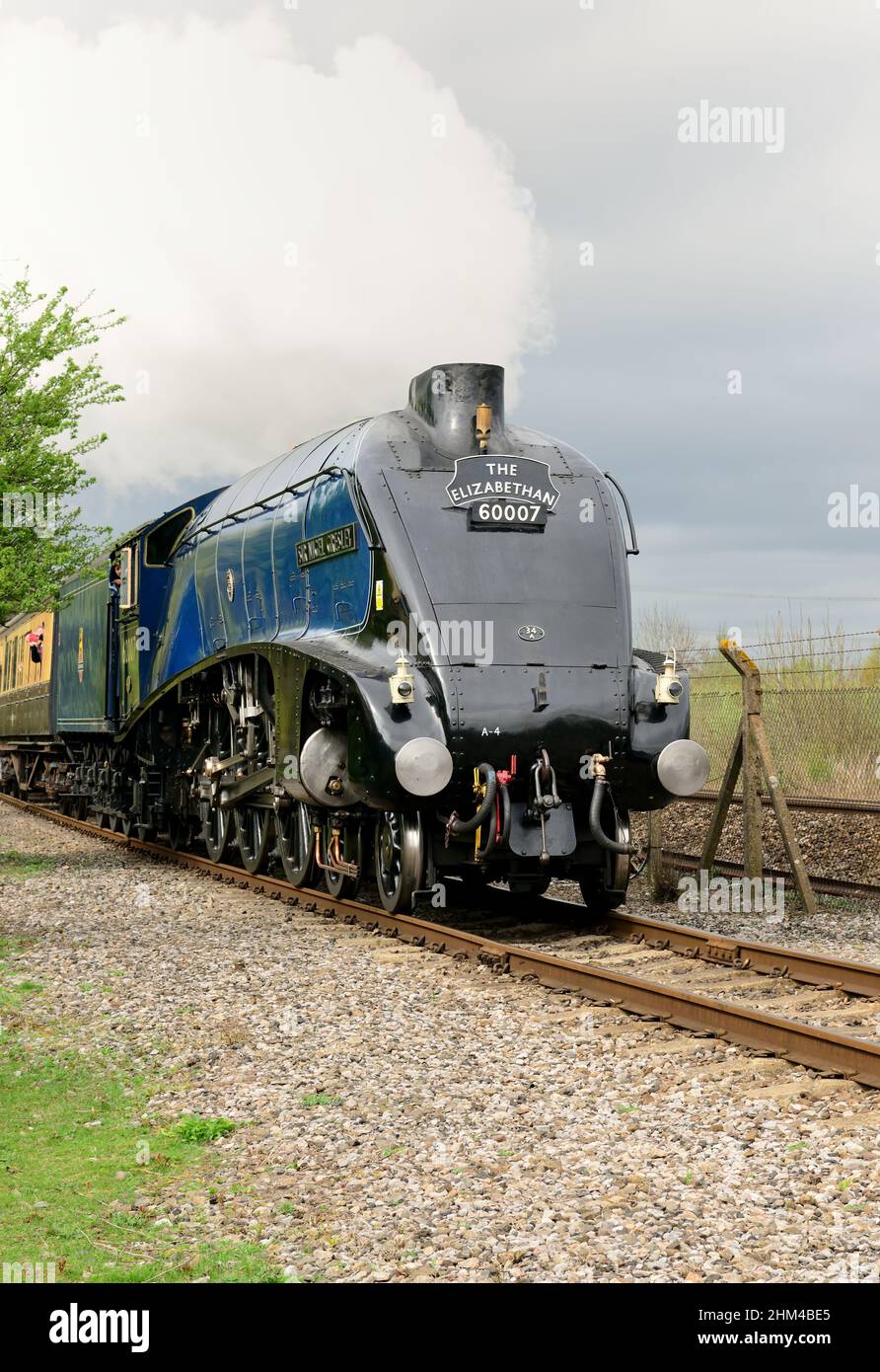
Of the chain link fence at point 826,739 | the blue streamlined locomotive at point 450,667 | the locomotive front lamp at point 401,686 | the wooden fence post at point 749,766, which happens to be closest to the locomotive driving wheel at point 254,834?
the blue streamlined locomotive at point 450,667

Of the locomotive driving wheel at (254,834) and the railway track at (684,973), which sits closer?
the railway track at (684,973)

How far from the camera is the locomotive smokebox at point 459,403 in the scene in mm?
9828

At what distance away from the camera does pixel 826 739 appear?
1636 cm

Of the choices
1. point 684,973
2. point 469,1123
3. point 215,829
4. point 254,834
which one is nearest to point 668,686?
point 684,973

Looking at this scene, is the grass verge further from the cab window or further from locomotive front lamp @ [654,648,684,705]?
the cab window

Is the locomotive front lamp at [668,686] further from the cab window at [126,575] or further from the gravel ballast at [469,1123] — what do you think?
the cab window at [126,575]

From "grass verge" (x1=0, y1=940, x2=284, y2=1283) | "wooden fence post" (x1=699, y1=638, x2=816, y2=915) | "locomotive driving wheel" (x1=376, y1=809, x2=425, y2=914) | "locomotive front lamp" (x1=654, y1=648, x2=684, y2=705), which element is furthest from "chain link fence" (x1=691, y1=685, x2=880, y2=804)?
"grass verge" (x1=0, y1=940, x2=284, y2=1283)

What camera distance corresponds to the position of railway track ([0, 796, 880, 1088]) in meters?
6.05

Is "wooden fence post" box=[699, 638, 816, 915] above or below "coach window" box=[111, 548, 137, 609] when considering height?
below

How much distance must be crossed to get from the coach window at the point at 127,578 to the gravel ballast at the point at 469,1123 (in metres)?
7.82

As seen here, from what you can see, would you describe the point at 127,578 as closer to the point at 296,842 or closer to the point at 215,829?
the point at 215,829

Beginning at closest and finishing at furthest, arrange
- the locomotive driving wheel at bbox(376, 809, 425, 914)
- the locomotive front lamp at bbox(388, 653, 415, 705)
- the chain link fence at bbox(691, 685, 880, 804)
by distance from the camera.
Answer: the locomotive front lamp at bbox(388, 653, 415, 705), the locomotive driving wheel at bbox(376, 809, 425, 914), the chain link fence at bbox(691, 685, 880, 804)

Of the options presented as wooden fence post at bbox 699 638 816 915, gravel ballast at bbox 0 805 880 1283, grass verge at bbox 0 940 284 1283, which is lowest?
grass verge at bbox 0 940 284 1283

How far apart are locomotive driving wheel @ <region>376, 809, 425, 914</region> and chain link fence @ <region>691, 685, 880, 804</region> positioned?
7084 millimetres
